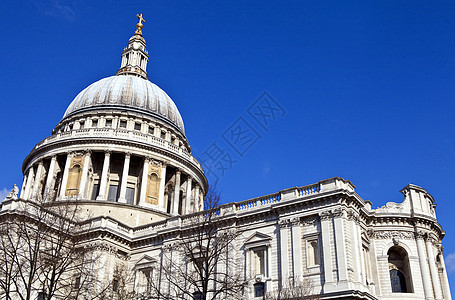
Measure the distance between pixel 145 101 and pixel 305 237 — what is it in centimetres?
3601

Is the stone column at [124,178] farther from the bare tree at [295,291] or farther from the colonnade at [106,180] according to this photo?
the bare tree at [295,291]

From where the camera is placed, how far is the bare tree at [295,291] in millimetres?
29359

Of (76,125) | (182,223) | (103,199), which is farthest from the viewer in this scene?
(76,125)

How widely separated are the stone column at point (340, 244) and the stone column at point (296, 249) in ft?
9.21

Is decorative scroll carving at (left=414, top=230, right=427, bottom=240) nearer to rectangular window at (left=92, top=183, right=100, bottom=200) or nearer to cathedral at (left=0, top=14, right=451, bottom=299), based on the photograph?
cathedral at (left=0, top=14, right=451, bottom=299)

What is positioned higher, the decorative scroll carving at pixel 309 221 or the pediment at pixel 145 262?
the decorative scroll carving at pixel 309 221

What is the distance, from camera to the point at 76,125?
61.3 m

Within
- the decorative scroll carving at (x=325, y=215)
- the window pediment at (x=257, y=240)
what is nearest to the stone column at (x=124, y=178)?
the window pediment at (x=257, y=240)

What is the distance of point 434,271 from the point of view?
38.2 meters

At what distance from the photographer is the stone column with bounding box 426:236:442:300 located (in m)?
37.3

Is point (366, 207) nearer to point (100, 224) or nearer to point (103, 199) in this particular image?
point (100, 224)

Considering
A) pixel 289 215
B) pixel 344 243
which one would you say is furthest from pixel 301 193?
pixel 344 243

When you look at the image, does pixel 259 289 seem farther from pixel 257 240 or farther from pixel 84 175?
pixel 84 175

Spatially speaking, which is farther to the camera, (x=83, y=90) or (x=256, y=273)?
(x=83, y=90)
